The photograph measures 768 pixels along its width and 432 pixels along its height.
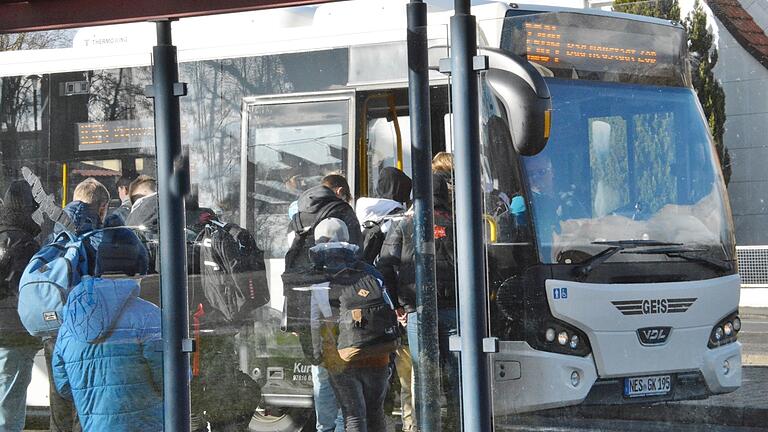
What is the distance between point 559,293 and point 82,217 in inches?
97.0

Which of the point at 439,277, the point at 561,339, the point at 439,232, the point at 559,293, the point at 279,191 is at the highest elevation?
the point at 279,191

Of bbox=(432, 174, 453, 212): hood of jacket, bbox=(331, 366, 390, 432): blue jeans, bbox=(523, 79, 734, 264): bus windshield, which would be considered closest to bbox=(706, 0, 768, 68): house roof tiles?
bbox=(523, 79, 734, 264): bus windshield

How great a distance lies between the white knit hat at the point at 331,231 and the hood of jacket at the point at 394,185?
311 millimetres

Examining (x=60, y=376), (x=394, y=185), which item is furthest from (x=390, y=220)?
(x=60, y=376)

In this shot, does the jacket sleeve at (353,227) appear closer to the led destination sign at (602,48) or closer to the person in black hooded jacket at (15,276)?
the led destination sign at (602,48)

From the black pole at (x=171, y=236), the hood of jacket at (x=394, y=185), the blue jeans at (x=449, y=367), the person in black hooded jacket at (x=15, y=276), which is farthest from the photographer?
the person in black hooded jacket at (x=15, y=276)

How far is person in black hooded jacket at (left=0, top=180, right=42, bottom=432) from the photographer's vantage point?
5750mm

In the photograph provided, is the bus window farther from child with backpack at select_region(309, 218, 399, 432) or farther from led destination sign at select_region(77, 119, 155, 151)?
led destination sign at select_region(77, 119, 155, 151)

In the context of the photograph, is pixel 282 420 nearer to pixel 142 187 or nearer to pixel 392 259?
pixel 392 259

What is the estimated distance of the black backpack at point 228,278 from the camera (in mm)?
5559

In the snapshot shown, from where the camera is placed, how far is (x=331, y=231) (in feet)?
18.1


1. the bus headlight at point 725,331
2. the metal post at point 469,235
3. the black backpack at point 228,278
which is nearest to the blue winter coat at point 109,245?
the black backpack at point 228,278

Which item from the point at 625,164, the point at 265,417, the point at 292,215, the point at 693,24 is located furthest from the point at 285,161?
the point at 693,24

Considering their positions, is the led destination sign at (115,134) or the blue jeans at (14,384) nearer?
the led destination sign at (115,134)
